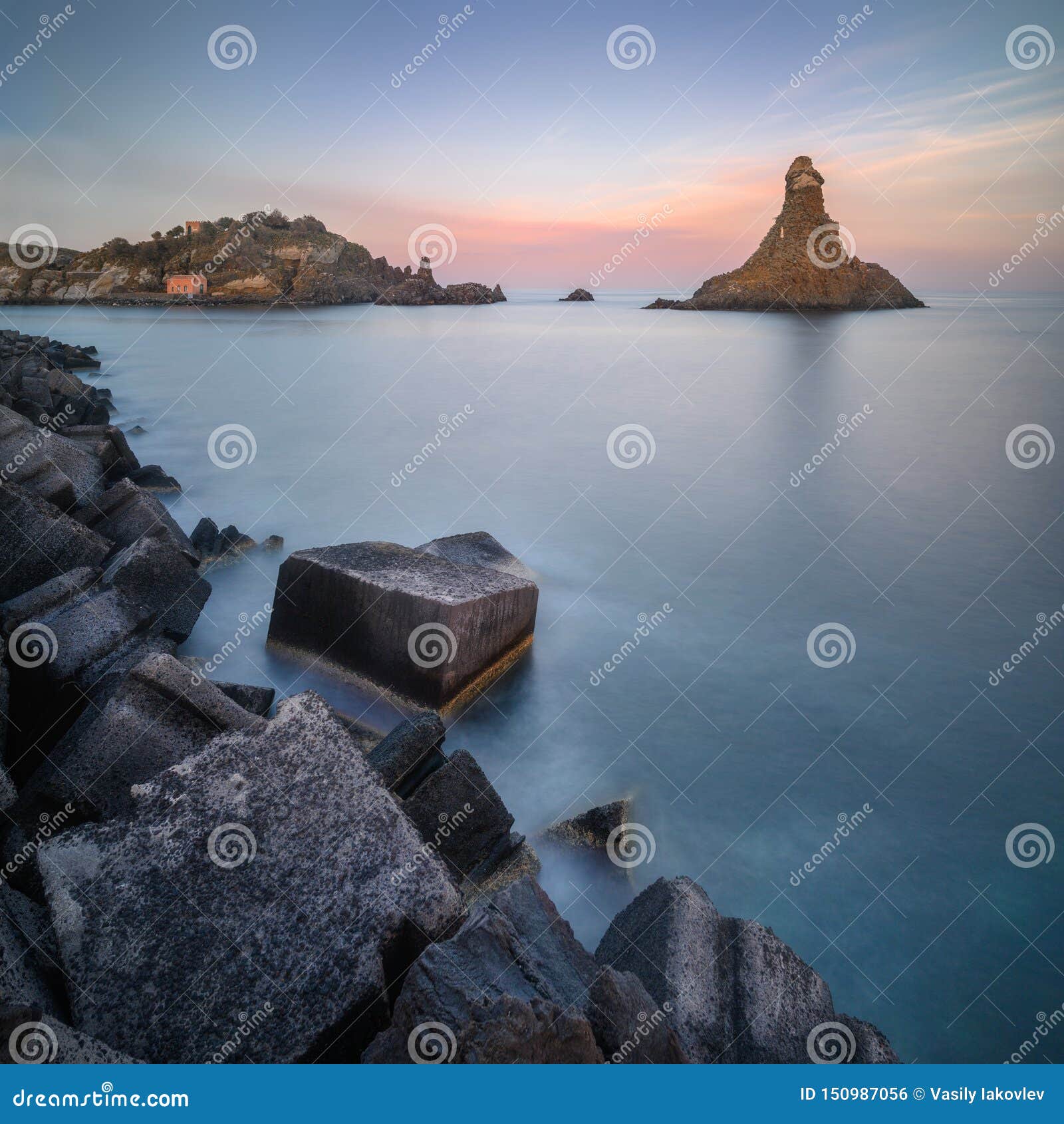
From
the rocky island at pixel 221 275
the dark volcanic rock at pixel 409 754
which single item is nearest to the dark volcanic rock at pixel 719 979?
the dark volcanic rock at pixel 409 754

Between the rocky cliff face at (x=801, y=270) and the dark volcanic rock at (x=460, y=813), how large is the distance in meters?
60.4

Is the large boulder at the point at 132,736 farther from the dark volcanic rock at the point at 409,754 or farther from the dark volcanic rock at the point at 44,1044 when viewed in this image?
the dark volcanic rock at the point at 44,1044

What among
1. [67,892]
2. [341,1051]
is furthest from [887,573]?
[67,892]

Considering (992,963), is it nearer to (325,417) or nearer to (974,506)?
(974,506)

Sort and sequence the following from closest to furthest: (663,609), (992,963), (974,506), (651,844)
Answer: (992,963)
(651,844)
(663,609)
(974,506)

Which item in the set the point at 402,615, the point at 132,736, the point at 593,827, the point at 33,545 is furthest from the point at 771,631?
the point at 33,545

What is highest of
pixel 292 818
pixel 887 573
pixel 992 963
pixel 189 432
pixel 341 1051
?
pixel 887 573

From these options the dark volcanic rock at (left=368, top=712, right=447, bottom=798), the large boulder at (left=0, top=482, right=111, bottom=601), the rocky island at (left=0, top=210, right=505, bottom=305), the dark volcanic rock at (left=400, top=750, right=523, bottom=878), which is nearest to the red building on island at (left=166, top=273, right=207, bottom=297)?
the rocky island at (left=0, top=210, right=505, bottom=305)

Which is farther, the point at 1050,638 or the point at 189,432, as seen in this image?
the point at 189,432

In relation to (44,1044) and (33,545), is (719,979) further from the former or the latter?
(33,545)

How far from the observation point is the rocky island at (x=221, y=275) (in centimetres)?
5256

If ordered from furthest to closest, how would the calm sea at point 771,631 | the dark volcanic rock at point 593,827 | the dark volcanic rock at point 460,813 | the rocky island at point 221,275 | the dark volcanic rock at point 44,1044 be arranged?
the rocky island at point 221,275, the dark volcanic rock at point 593,827, the calm sea at point 771,631, the dark volcanic rock at point 460,813, the dark volcanic rock at point 44,1044
